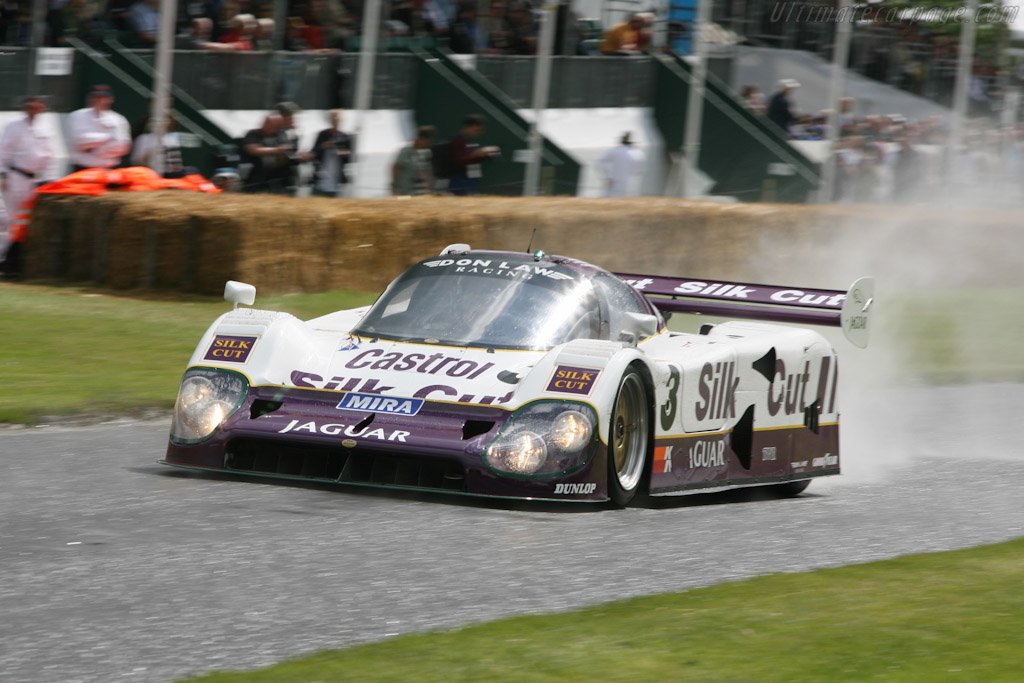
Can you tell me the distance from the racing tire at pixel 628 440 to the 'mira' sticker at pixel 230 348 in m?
1.69

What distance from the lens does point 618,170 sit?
20.4 meters

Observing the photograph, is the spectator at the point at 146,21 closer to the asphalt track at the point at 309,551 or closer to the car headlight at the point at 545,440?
the asphalt track at the point at 309,551

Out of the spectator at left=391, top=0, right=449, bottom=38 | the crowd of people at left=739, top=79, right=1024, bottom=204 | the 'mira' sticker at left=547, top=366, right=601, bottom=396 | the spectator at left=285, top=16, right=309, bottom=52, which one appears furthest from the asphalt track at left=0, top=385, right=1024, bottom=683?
the crowd of people at left=739, top=79, right=1024, bottom=204

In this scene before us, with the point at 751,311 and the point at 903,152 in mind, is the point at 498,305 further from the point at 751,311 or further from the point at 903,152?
the point at 903,152

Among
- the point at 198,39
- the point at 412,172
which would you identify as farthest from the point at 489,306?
the point at 198,39

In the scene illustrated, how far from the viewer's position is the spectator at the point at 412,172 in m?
17.6

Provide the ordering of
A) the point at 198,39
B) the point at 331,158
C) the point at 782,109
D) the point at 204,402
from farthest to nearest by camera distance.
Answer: the point at 782,109 < the point at 198,39 < the point at 331,158 < the point at 204,402

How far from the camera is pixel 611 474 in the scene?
6820mm

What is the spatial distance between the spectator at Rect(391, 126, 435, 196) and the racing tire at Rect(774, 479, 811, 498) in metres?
9.49

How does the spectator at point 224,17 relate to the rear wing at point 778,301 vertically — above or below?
above

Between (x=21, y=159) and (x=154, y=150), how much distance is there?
1421 mm

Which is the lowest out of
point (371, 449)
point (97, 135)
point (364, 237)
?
point (364, 237)

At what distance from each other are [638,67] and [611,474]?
1700 centimetres

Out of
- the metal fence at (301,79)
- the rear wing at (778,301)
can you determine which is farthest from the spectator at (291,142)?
the rear wing at (778,301)
